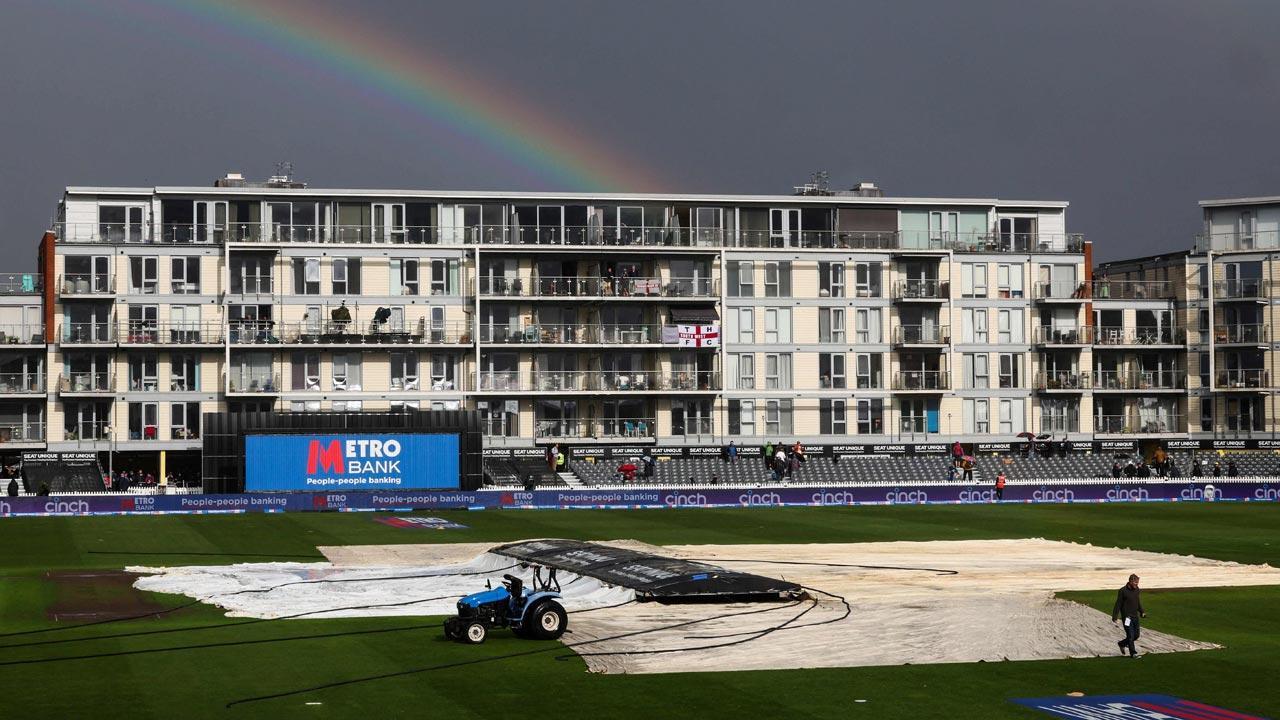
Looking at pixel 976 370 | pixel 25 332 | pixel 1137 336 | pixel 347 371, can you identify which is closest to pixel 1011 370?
pixel 976 370

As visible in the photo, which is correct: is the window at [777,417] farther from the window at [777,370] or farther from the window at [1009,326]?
the window at [1009,326]

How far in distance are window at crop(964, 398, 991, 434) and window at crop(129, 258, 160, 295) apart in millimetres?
56690

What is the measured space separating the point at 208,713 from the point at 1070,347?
94092mm

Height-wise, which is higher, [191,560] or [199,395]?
[199,395]

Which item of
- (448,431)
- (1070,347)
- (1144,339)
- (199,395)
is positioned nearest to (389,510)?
(448,431)

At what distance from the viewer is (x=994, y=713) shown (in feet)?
88.0

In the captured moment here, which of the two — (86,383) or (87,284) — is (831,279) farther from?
(86,383)

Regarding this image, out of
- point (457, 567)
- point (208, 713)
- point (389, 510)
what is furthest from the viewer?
point (389, 510)

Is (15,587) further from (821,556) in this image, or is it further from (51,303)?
(51,303)

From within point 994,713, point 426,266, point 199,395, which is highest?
point 426,266

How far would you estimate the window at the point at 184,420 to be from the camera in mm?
101062

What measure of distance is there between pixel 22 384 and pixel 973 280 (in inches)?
2564

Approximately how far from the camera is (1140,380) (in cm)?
11550

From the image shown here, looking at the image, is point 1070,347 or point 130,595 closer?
point 130,595
